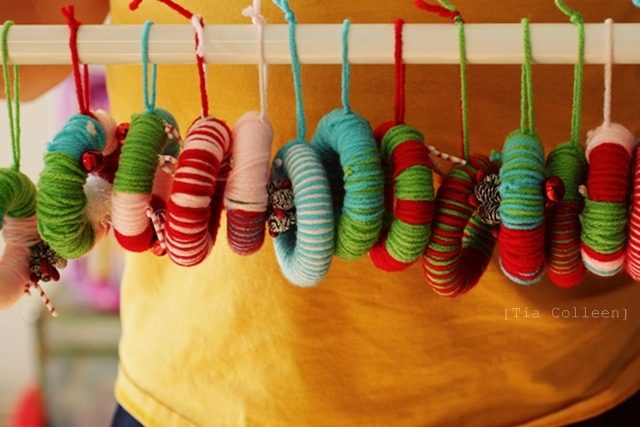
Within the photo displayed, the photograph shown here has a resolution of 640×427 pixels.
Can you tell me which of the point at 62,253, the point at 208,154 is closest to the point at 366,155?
the point at 208,154

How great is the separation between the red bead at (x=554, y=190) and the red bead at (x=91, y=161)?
28 cm

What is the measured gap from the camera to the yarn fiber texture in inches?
16.8

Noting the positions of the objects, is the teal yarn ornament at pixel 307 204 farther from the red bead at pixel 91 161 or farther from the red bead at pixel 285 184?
the red bead at pixel 91 161

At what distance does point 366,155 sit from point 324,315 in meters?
0.23

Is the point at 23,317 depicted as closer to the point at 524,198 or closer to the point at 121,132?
the point at 121,132

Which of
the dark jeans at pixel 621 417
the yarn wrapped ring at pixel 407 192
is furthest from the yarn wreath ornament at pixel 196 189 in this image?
the dark jeans at pixel 621 417

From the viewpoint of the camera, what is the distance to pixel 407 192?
0.43m

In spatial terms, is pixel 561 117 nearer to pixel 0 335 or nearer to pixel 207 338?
pixel 207 338

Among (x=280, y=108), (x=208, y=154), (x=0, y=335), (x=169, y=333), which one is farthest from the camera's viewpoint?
(x=0, y=335)

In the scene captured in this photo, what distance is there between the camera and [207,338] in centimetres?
67

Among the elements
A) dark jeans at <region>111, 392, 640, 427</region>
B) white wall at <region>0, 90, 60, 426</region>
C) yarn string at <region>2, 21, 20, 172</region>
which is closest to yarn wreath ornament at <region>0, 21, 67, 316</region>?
yarn string at <region>2, 21, 20, 172</region>

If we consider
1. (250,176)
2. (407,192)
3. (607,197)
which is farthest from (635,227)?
(250,176)

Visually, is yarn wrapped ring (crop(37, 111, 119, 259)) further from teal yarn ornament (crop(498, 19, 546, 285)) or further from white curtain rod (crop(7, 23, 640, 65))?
teal yarn ornament (crop(498, 19, 546, 285))

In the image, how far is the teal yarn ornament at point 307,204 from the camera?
427 mm
